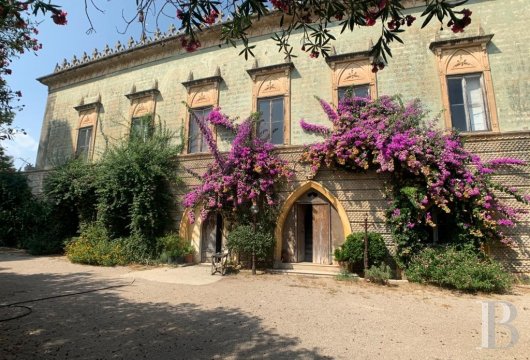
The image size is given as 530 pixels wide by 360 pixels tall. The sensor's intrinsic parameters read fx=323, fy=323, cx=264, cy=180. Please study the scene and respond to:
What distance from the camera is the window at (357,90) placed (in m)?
11.0

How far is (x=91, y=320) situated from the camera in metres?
5.20

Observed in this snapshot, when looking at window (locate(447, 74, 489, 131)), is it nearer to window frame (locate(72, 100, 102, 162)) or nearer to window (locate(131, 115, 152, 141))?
window (locate(131, 115, 152, 141))

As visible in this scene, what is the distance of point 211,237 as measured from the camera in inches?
481

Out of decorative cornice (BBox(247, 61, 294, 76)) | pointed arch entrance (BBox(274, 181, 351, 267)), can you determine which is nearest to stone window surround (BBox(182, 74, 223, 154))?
decorative cornice (BBox(247, 61, 294, 76))

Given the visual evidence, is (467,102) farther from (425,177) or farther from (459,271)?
(459,271)

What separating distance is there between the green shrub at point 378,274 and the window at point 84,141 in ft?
44.1

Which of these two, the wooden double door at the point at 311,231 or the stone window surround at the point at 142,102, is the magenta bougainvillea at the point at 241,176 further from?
the stone window surround at the point at 142,102

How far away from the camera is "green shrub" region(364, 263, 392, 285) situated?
8531 mm

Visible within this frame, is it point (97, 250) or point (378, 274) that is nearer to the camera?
point (378, 274)

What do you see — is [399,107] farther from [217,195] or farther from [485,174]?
[217,195]

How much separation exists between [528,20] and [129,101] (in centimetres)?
1502

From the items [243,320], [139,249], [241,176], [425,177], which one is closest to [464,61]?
[425,177]

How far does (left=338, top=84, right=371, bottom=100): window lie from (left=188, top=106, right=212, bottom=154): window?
17.0ft

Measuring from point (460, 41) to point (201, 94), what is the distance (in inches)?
366
